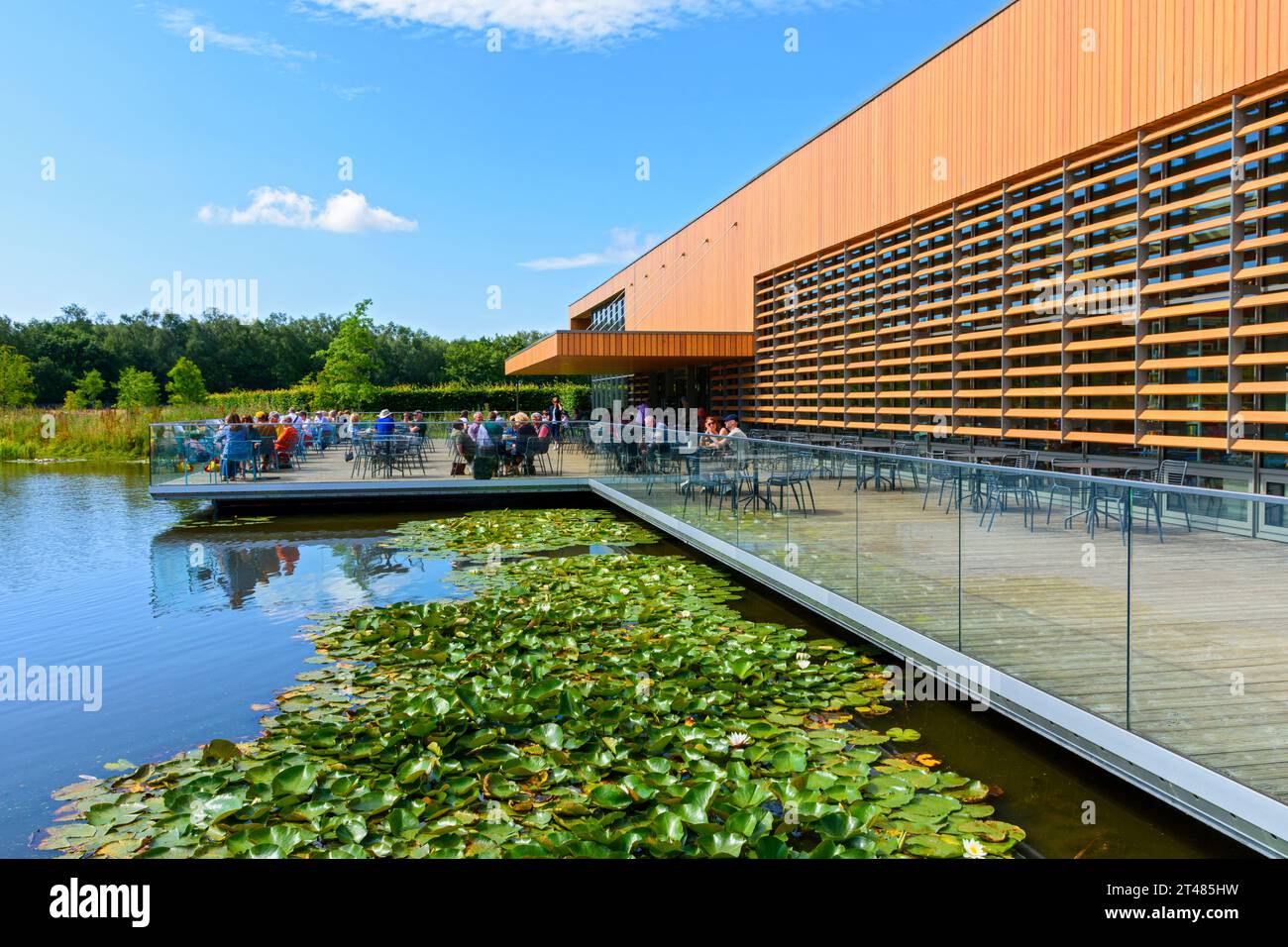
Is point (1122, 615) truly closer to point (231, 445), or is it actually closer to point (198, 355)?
point (231, 445)

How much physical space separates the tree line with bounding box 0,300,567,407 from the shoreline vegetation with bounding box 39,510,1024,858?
59857 millimetres

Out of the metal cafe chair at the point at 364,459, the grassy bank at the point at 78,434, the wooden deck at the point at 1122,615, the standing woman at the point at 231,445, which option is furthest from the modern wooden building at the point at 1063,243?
the grassy bank at the point at 78,434

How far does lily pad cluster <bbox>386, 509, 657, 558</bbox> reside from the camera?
44.5 feet

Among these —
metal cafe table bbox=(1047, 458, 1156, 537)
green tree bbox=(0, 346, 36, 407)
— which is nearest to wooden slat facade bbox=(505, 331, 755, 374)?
metal cafe table bbox=(1047, 458, 1156, 537)

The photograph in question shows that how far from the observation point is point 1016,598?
5.93 metres

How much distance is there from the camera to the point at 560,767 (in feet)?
17.6

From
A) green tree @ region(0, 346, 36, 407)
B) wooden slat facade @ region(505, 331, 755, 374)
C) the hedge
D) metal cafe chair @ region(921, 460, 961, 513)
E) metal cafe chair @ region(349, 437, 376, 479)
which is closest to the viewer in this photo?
metal cafe chair @ region(921, 460, 961, 513)

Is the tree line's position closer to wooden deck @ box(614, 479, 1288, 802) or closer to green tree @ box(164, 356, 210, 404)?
green tree @ box(164, 356, 210, 404)

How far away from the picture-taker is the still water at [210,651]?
16.7 ft

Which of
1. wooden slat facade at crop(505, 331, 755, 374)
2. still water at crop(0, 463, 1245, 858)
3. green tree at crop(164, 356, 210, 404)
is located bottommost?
still water at crop(0, 463, 1245, 858)

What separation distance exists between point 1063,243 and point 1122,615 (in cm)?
851

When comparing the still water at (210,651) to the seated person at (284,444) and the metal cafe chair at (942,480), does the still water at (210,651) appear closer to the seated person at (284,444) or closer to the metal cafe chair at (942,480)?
the metal cafe chair at (942,480)

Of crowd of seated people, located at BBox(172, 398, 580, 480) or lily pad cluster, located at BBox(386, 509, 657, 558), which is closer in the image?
lily pad cluster, located at BBox(386, 509, 657, 558)
